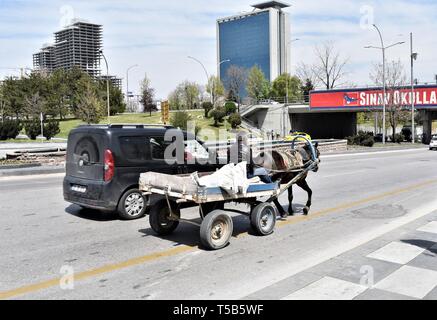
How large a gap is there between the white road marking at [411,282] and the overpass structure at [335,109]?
49660 millimetres

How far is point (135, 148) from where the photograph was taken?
9.41 metres

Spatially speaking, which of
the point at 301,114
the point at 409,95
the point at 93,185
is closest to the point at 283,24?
the point at 301,114

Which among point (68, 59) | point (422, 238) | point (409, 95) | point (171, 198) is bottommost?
point (422, 238)

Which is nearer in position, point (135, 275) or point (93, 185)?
point (135, 275)

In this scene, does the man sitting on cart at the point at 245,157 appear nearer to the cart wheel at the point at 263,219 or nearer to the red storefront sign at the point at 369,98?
the cart wheel at the point at 263,219

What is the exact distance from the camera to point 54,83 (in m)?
76.9

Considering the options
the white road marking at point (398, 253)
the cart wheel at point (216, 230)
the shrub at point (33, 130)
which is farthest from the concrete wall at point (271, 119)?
the cart wheel at point (216, 230)

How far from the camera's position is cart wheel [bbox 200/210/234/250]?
6930mm

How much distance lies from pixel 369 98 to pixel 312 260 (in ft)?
185

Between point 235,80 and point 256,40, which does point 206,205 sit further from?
point 256,40

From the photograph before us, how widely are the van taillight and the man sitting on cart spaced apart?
7.58 ft

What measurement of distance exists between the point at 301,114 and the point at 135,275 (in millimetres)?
66122

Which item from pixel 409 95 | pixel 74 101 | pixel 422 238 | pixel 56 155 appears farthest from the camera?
pixel 74 101
